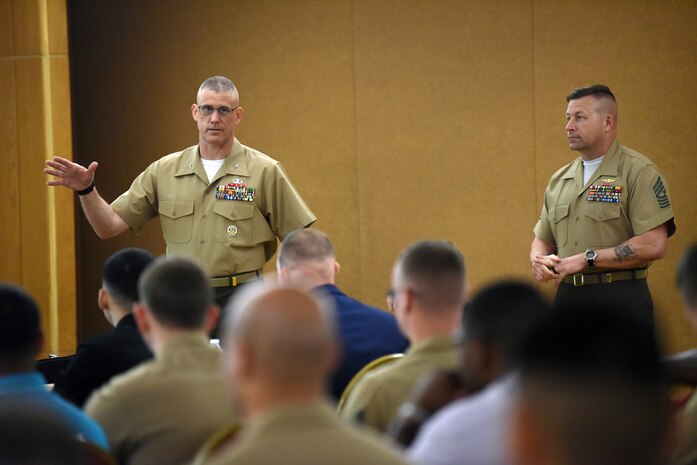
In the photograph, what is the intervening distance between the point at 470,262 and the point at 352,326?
13.5 feet

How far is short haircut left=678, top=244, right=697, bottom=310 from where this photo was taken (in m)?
2.67

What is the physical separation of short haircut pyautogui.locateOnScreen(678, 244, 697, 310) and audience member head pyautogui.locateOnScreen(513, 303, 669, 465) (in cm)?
137

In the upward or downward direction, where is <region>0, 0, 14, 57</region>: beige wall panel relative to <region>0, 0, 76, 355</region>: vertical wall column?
upward

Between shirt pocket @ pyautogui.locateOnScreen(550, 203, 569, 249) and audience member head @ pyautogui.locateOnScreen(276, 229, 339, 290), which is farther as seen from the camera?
shirt pocket @ pyautogui.locateOnScreen(550, 203, 569, 249)

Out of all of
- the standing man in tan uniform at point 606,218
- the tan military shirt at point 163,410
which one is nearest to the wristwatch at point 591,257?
the standing man in tan uniform at point 606,218

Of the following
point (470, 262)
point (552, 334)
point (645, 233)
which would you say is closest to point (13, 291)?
point (552, 334)

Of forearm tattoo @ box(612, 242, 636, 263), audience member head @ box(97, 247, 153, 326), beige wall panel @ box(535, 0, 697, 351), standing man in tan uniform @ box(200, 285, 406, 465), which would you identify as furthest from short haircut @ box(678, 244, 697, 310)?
beige wall panel @ box(535, 0, 697, 351)

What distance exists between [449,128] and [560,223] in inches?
82.5

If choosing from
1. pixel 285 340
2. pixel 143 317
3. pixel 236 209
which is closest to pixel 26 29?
pixel 236 209

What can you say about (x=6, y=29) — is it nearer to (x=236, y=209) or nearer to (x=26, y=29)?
(x=26, y=29)

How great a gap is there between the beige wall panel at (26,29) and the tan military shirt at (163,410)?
185 inches

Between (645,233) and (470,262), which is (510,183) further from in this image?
(645,233)

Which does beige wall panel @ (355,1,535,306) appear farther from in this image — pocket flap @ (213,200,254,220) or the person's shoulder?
pocket flap @ (213,200,254,220)

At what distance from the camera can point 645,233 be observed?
5199 millimetres
